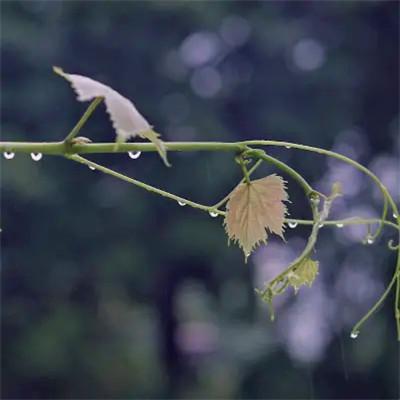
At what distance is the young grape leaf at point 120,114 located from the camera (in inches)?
10.6

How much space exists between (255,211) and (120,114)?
0.28 feet

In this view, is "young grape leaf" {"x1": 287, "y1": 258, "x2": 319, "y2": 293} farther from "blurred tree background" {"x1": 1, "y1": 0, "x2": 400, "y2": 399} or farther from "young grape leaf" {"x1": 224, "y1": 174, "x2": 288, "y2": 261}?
"blurred tree background" {"x1": 1, "y1": 0, "x2": 400, "y2": 399}

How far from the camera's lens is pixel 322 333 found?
6.45 m

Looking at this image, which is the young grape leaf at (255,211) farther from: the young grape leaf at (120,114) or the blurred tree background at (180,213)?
the blurred tree background at (180,213)

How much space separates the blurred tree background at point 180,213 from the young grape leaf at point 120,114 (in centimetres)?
528

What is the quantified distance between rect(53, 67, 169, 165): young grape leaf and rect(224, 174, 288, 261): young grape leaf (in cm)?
6

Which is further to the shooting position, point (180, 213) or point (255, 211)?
point (180, 213)

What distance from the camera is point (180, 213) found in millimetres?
6059

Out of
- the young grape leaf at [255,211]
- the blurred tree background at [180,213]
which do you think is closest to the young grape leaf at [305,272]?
the young grape leaf at [255,211]

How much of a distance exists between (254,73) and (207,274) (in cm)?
143

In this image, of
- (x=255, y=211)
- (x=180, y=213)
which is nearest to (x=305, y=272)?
(x=255, y=211)

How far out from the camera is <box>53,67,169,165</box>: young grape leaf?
0.27 meters

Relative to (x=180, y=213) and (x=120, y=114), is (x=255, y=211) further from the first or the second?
(x=180, y=213)

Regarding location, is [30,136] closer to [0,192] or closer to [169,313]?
[0,192]
